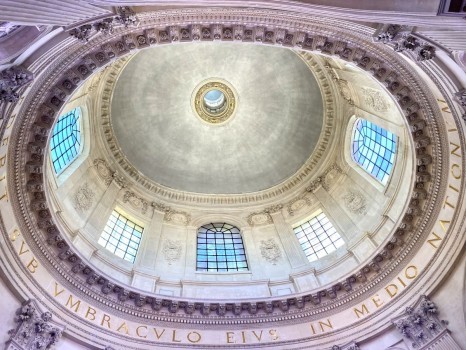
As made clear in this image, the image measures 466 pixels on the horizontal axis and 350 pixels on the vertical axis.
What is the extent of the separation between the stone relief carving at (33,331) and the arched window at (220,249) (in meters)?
9.07

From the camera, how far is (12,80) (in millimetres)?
10898

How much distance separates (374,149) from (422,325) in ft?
34.3

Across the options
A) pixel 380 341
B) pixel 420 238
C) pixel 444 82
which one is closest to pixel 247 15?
pixel 444 82

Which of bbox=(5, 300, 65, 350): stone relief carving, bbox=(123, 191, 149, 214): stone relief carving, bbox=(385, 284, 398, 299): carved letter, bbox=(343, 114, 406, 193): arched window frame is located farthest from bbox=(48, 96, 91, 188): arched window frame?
bbox=(385, 284, 398, 299): carved letter

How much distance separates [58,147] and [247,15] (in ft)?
39.0

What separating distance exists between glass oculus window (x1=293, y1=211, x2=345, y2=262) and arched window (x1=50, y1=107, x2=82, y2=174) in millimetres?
13139

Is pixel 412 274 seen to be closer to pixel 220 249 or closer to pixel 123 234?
pixel 220 249

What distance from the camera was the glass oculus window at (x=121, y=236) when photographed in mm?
22016

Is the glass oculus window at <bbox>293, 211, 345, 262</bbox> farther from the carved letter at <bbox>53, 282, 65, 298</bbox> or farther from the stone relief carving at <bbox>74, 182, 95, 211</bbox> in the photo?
the carved letter at <bbox>53, 282, 65, 298</bbox>

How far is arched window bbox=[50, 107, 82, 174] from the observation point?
20.7m

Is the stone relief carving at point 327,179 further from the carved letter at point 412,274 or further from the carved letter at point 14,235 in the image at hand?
the carved letter at point 14,235

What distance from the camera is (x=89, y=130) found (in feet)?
83.5

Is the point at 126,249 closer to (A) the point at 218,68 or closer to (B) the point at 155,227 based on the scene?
(B) the point at 155,227

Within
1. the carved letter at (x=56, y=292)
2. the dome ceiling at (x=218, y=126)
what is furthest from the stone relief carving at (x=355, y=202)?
the carved letter at (x=56, y=292)
